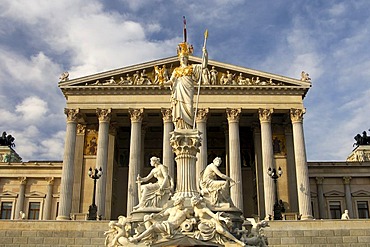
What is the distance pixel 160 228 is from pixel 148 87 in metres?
35.8

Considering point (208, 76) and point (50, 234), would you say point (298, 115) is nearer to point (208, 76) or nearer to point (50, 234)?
point (208, 76)

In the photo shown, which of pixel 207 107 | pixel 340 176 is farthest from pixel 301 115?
pixel 340 176

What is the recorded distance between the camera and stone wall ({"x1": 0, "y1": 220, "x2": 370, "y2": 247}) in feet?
83.7

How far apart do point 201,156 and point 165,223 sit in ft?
103

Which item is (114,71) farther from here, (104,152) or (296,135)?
→ (296,135)

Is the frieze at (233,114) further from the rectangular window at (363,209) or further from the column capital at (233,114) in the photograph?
the rectangular window at (363,209)

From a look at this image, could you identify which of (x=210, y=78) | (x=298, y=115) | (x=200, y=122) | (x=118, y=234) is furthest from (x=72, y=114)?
(x=118, y=234)

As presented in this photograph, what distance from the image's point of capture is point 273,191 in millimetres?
44156

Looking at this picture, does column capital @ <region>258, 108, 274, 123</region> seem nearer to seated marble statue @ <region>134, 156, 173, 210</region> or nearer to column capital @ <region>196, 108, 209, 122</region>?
column capital @ <region>196, 108, 209, 122</region>

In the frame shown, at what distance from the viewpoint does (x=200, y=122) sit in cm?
4691

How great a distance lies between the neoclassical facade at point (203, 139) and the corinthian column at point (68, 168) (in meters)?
0.10

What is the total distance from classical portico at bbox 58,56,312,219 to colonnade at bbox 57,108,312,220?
0.31 feet

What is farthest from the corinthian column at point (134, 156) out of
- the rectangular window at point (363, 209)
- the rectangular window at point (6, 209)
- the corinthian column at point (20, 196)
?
the rectangular window at point (363, 209)

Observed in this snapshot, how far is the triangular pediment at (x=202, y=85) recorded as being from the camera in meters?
48.3
